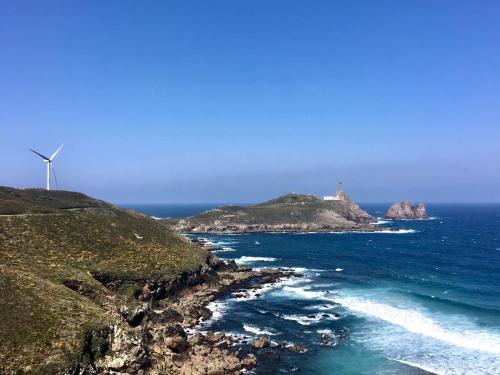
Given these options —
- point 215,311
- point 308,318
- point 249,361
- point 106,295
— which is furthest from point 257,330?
point 106,295

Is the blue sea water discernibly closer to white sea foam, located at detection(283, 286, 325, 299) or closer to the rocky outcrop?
white sea foam, located at detection(283, 286, 325, 299)

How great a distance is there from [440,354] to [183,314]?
4007 centimetres

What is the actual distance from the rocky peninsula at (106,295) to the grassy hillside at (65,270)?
13 cm

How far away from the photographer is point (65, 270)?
216ft

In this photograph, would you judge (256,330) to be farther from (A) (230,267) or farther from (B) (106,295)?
(A) (230,267)

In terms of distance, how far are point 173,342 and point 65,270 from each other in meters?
21.4

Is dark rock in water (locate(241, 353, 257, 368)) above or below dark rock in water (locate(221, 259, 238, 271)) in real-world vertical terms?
below

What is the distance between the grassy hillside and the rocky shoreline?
2483mm

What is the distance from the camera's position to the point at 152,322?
219ft

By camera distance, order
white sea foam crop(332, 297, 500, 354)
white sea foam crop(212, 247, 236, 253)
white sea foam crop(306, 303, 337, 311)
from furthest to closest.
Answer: white sea foam crop(212, 247, 236, 253) < white sea foam crop(306, 303, 337, 311) < white sea foam crop(332, 297, 500, 354)

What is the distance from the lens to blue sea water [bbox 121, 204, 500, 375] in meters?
56.2

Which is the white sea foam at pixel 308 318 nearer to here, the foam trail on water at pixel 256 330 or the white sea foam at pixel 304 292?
the foam trail on water at pixel 256 330

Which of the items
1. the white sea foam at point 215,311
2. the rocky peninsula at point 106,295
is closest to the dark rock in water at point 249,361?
the rocky peninsula at point 106,295

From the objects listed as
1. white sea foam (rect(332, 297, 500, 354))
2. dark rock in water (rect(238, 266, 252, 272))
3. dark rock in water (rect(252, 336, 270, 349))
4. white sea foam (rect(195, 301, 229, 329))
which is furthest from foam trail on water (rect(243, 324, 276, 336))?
dark rock in water (rect(238, 266, 252, 272))
